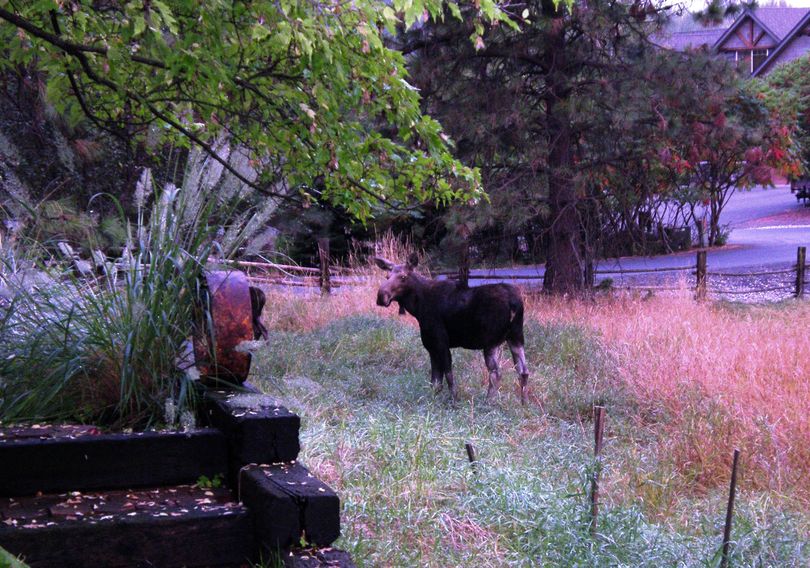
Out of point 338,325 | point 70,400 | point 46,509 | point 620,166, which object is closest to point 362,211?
point 70,400

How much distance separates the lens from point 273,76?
5145 millimetres

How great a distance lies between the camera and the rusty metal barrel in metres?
3.74

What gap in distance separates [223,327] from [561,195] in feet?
38.6

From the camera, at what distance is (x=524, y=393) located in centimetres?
853

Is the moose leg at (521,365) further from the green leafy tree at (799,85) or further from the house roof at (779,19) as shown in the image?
the house roof at (779,19)

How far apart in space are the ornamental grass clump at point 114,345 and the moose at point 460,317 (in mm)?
4779

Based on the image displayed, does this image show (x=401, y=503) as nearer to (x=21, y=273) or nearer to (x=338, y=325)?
(x=21, y=273)

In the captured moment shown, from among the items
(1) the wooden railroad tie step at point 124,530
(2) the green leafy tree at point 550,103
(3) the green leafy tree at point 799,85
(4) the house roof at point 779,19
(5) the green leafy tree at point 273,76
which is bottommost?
(1) the wooden railroad tie step at point 124,530

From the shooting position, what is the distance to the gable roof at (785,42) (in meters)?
49.7

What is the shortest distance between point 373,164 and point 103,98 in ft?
6.48

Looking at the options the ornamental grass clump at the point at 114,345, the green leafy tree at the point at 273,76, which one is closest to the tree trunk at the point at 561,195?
the green leafy tree at the point at 273,76

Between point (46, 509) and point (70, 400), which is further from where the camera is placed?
point (70, 400)

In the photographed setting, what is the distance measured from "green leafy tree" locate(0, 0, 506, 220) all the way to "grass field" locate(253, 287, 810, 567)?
5.23ft

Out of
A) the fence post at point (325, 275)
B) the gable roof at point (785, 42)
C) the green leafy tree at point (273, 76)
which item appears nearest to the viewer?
the green leafy tree at point (273, 76)
